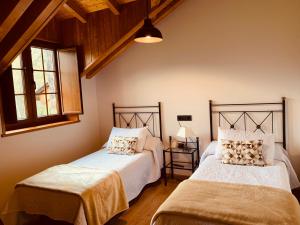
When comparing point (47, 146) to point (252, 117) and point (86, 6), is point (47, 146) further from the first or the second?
point (252, 117)

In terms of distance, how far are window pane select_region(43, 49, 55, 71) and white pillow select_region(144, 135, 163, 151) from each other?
177 cm

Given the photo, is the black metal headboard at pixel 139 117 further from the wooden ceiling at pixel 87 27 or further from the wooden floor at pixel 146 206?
the wooden ceiling at pixel 87 27

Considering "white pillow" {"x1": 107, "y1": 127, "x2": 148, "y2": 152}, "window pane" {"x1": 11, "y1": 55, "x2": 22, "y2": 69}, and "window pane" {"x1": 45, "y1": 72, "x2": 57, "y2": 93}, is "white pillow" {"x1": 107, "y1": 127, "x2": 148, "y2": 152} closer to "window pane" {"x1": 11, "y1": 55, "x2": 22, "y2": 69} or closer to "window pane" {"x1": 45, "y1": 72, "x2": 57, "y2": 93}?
"window pane" {"x1": 45, "y1": 72, "x2": 57, "y2": 93}

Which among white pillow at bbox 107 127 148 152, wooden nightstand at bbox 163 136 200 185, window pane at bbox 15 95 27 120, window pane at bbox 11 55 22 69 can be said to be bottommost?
wooden nightstand at bbox 163 136 200 185

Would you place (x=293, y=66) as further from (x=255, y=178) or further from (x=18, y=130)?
(x=18, y=130)

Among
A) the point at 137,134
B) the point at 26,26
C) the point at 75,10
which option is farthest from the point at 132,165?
the point at 75,10

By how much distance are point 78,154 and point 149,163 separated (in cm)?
119

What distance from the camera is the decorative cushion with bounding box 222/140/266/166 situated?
271cm

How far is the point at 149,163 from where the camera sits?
11.2ft

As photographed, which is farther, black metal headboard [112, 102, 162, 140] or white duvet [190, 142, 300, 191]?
black metal headboard [112, 102, 162, 140]

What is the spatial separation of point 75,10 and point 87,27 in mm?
321

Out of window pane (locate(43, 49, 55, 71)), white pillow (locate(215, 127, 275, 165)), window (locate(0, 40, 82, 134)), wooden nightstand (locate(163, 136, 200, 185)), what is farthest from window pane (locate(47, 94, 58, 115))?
white pillow (locate(215, 127, 275, 165))

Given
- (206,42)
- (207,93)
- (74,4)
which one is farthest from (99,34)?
(207,93)

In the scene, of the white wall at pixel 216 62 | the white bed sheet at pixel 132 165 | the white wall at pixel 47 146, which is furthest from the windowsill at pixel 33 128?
the white wall at pixel 216 62
